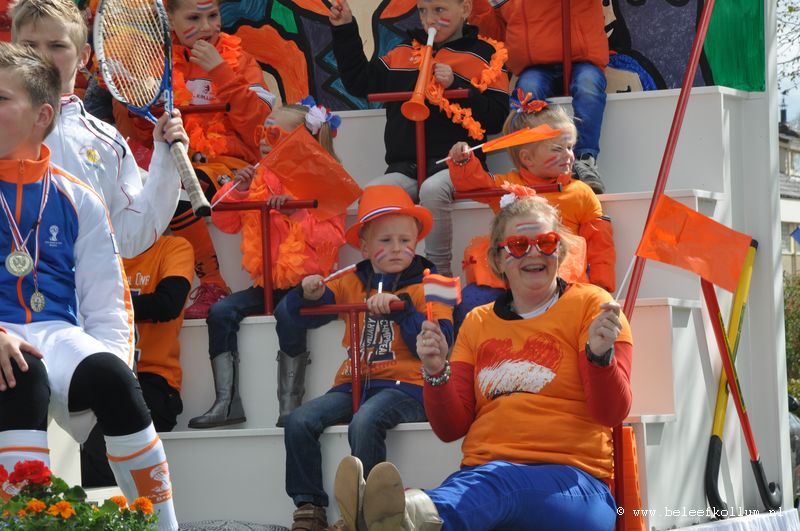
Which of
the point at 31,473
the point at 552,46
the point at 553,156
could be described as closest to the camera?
the point at 31,473

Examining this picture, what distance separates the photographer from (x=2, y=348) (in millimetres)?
3648

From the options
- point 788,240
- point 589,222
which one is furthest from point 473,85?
point 788,240

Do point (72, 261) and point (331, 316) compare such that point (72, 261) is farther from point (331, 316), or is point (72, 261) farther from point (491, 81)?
point (491, 81)

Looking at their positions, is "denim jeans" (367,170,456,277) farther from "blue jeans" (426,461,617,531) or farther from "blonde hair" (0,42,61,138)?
"blonde hair" (0,42,61,138)

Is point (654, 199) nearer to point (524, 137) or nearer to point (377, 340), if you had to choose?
point (524, 137)

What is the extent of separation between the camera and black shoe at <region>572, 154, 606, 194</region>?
5852 mm

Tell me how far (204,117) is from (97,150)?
6.06 feet

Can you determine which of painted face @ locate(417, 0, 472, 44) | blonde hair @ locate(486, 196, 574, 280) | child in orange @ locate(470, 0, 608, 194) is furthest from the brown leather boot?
painted face @ locate(417, 0, 472, 44)

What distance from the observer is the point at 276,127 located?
624 cm

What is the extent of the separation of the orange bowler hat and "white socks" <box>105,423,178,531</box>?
1.84 metres

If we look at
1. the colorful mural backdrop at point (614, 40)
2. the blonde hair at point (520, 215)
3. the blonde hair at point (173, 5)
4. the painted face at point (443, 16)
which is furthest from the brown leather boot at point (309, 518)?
the colorful mural backdrop at point (614, 40)

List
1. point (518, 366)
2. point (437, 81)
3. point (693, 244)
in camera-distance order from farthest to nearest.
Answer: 1. point (437, 81)
2. point (693, 244)
3. point (518, 366)

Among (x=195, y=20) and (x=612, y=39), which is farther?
(x=612, y=39)

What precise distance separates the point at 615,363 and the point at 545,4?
3.02 m
